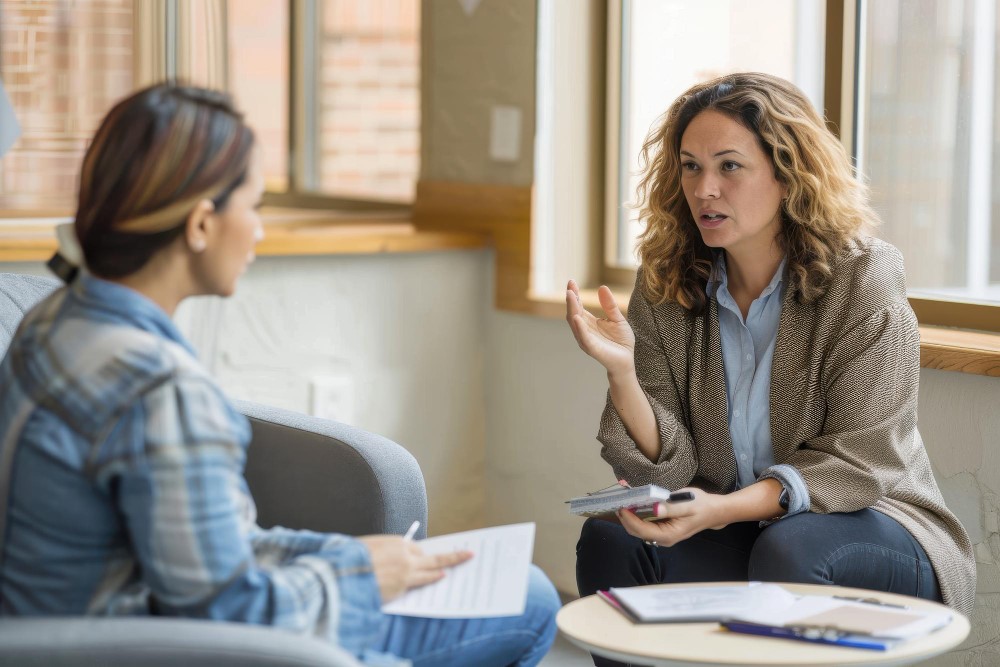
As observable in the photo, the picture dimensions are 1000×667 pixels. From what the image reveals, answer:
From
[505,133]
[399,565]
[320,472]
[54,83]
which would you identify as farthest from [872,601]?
[54,83]

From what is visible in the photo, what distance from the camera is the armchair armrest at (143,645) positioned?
43.4 inches

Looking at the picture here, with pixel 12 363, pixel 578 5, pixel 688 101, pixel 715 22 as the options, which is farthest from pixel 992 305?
pixel 12 363

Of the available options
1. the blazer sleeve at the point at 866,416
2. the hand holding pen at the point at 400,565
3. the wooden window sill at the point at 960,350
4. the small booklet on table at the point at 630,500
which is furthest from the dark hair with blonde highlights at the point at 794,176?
the hand holding pen at the point at 400,565

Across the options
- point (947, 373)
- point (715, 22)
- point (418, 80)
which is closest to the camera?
point (947, 373)

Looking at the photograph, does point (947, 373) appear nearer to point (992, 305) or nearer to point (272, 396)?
point (992, 305)

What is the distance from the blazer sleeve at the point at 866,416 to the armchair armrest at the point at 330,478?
23.5 inches

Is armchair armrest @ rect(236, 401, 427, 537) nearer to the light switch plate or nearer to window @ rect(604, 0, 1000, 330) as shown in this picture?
window @ rect(604, 0, 1000, 330)

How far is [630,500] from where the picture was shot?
5.51ft

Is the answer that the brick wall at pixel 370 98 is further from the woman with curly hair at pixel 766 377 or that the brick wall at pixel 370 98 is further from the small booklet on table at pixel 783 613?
the small booklet on table at pixel 783 613

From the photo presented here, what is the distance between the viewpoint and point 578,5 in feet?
9.84

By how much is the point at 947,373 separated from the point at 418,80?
1763 mm

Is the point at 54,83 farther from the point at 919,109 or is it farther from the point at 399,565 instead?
the point at 399,565

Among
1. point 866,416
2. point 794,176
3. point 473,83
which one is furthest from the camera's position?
point 473,83

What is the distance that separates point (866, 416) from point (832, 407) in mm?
60
